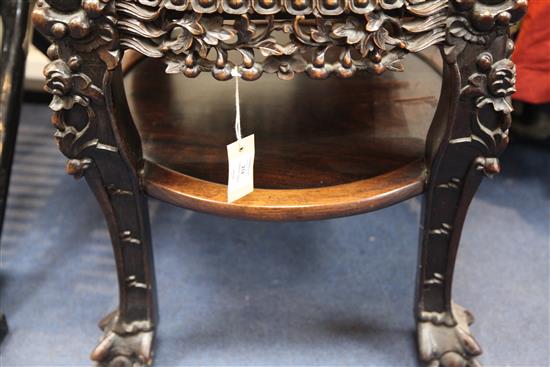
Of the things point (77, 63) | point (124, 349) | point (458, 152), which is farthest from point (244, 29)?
point (124, 349)

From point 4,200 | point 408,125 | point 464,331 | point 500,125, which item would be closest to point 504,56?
point 500,125

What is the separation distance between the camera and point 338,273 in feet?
3.35

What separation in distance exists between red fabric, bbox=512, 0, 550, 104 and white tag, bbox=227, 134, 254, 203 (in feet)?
1.58

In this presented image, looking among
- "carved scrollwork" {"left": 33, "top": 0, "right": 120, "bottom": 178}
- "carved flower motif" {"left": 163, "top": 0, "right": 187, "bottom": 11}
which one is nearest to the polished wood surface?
"carved scrollwork" {"left": 33, "top": 0, "right": 120, "bottom": 178}

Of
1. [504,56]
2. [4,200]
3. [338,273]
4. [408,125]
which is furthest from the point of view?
[338,273]

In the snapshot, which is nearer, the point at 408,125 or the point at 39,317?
the point at 408,125

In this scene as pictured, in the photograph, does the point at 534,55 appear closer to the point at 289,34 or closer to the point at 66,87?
the point at 289,34

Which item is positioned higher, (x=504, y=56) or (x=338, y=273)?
(x=504, y=56)

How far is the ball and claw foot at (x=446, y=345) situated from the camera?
824 millimetres

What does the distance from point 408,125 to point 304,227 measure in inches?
14.4

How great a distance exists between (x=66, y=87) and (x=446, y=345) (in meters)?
0.55

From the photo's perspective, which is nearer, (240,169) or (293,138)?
(240,169)

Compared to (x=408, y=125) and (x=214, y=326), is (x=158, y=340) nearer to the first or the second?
(x=214, y=326)

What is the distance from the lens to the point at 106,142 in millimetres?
650
